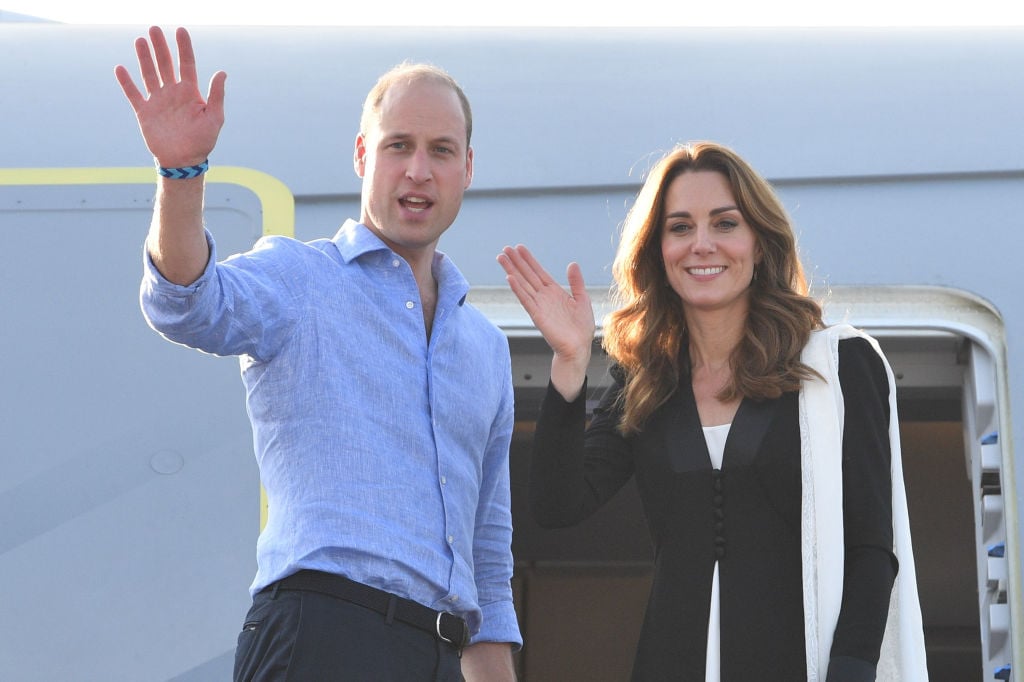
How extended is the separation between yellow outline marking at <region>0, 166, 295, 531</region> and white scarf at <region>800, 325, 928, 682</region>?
1249mm

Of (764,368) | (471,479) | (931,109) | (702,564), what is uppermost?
(931,109)

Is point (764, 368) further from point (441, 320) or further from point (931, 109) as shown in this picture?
point (931, 109)

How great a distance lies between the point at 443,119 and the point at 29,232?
3.97 feet

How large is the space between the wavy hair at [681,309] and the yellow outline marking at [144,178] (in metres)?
0.84

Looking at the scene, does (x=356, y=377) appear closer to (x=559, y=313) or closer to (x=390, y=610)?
(x=390, y=610)

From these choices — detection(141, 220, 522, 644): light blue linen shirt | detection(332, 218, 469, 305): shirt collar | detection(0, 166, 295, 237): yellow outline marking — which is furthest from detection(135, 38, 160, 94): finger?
detection(0, 166, 295, 237): yellow outline marking

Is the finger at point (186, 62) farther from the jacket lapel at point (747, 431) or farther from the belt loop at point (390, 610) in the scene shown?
the jacket lapel at point (747, 431)

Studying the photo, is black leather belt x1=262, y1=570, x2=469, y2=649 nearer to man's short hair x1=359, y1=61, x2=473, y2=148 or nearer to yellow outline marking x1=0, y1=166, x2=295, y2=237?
man's short hair x1=359, y1=61, x2=473, y2=148

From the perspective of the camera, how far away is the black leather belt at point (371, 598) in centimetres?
181

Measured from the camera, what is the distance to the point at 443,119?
213 centimetres

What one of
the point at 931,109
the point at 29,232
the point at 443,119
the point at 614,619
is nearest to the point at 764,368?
the point at 443,119

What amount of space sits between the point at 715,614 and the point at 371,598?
61 centimetres

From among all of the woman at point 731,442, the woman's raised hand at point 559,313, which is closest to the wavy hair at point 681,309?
the woman at point 731,442

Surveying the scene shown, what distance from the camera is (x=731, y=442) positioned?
85.8 inches
